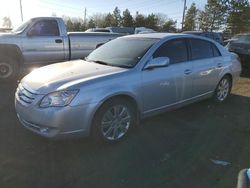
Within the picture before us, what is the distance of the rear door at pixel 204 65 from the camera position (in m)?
5.68

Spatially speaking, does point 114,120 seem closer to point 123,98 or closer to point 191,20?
point 123,98

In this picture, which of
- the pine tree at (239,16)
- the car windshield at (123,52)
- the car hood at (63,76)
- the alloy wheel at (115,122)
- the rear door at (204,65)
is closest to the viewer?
the car hood at (63,76)

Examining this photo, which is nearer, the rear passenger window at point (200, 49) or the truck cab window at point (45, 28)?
the rear passenger window at point (200, 49)

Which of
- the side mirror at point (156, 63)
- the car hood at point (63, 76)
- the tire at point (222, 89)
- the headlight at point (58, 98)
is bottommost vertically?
the tire at point (222, 89)

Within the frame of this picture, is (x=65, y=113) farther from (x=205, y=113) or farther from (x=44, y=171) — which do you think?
(x=205, y=113)

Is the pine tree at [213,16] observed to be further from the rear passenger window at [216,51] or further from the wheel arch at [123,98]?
the wheel arch at [123,98]

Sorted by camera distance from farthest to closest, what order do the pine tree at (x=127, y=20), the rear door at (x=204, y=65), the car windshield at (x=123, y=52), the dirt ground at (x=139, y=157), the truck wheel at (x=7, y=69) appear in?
the pine tree at (x=127, y=20) → the truck wheel at (x=7, y=69) → the rear door at (x=204, y=65) → the car windshield at (x=123, y=52) → the dirt ground at (x=139, y=157)

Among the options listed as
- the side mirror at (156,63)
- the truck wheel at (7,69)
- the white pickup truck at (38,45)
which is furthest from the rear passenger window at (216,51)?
the truck wheel at (7,69)

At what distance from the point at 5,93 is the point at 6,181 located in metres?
4.15

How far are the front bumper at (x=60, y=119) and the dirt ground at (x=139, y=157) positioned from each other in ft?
1.05

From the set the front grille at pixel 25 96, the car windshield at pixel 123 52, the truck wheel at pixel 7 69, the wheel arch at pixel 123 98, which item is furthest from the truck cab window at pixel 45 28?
the wheel arch at pixel 123 98

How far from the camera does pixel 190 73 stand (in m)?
5.46

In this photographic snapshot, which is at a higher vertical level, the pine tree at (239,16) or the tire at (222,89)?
the pine tree at (239,16)

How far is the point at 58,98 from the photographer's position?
12.6ft
